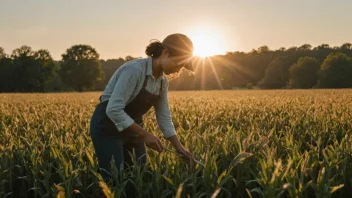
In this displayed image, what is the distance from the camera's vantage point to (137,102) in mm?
4246

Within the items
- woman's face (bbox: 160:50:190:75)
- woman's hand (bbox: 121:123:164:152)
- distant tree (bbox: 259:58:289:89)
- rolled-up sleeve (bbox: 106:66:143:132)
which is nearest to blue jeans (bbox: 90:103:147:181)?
woman's hand (bbox: 121:123:164:152)

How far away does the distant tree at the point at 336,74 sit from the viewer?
8762 cm

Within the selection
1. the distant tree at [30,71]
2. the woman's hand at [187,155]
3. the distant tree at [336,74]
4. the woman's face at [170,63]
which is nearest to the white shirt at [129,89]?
the woman's face at [170,63]

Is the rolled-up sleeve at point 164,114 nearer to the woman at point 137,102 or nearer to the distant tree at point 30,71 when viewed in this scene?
the woman at point 137,102

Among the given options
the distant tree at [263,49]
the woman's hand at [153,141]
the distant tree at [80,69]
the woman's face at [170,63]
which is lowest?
the woman's hand at [153,141]

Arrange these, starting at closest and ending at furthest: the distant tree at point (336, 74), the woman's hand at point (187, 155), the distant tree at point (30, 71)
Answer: the woman's hand at point (187, 155) → the distant tree at point (30, 71) → the distant tree at point (336, 74)

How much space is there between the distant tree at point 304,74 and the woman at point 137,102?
96.9 m

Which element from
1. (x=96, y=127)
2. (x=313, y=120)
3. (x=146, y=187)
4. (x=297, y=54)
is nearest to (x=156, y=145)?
(x=146, y=187)

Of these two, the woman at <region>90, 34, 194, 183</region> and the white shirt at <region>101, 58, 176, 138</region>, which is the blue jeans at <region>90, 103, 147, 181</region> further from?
the white shirt at <region>101, 58, 176, 138</region>

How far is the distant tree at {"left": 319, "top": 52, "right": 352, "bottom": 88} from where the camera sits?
87.6 meters

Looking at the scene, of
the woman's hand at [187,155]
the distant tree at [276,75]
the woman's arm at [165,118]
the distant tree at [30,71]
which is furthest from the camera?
the distant tree at [276,75]

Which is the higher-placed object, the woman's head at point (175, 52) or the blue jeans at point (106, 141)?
the woman's head at point (175, 52)

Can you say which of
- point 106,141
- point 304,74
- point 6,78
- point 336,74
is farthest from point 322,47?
point 106,141

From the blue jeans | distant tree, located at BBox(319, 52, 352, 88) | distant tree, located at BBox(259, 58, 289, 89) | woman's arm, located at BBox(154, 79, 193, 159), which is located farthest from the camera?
distant tree, located at BBox(259, 58, 289, 89)
